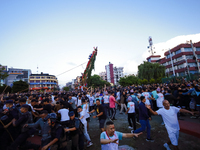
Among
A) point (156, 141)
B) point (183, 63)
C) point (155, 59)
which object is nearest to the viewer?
point (156, 141)

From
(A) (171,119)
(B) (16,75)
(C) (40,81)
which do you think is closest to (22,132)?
(A) (171,119)

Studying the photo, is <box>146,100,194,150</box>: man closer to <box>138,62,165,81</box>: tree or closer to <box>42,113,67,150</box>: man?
<box>42,113,67,150</box>: man

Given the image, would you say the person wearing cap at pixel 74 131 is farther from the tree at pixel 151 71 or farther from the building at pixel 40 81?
the building at pixel 40 81

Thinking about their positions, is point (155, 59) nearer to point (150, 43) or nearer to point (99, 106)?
point (150, 43)

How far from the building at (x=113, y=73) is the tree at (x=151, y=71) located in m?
69.4

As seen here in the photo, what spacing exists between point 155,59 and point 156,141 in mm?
67582

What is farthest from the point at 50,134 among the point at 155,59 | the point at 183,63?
the point at 155,59

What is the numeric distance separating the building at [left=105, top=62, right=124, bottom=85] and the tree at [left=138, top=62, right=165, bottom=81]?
69414 millimetres

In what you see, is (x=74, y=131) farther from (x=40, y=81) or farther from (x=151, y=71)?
(x=40, y=81)

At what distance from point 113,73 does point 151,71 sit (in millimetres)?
75433

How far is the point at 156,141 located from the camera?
4094 mm

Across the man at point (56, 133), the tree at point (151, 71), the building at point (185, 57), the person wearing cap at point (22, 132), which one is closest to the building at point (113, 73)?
the building at point (185, 57)

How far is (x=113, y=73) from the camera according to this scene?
10788 centimetres

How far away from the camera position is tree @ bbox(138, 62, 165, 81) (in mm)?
32469
